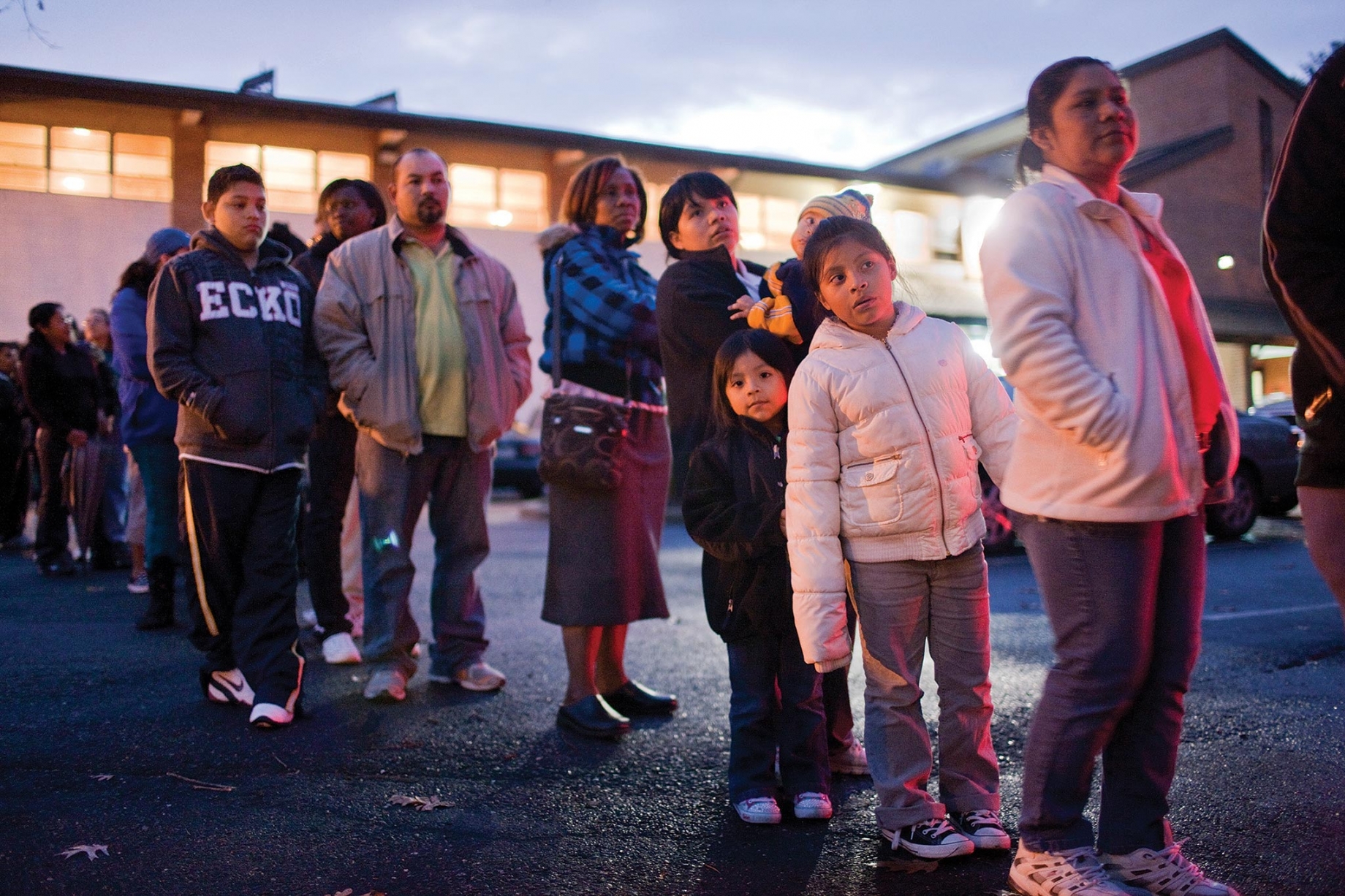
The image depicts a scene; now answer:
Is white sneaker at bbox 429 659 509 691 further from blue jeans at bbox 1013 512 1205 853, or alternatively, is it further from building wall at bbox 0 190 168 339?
building wall at bbox 0 190 168 339

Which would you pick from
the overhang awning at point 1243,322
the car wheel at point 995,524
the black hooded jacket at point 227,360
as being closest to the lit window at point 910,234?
the overhang awning at point 1243,322

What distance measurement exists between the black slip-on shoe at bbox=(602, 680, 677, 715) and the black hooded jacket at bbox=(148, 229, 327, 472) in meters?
1.68

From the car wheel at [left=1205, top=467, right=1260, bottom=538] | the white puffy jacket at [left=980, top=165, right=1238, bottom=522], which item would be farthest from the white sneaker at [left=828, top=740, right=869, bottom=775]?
the car wheel at [left=1205, top=467, right=1260, bottom=538]

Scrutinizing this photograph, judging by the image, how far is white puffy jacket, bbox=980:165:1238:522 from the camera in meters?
2.55

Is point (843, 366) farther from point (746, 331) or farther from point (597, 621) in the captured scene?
point (597, 621)

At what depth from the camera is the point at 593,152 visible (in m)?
26.6

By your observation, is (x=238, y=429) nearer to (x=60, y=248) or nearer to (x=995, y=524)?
(x=995, y=524)

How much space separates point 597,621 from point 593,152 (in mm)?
23429

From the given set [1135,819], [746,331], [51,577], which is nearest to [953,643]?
[1135,819]

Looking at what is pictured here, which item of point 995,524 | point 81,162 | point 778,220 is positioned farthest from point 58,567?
point 778,220

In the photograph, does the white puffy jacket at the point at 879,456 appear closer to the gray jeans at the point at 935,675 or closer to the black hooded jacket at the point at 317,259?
the gray jeans at the point at 935,675

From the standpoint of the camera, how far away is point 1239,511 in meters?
11.6

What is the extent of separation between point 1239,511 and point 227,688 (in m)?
10.2

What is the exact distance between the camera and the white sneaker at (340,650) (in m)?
5.90
